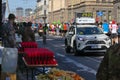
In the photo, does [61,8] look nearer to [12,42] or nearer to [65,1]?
[65,1]

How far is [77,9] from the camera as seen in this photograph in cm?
11262

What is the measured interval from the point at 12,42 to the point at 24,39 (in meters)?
3.74

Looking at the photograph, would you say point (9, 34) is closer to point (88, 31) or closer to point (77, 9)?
point (88, 31)

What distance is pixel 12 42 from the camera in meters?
13.0

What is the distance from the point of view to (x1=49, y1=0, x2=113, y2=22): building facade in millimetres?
99000

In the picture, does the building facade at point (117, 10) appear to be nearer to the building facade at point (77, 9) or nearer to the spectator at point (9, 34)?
the building facade at point (77, 9)

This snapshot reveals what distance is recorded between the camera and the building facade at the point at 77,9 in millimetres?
99000

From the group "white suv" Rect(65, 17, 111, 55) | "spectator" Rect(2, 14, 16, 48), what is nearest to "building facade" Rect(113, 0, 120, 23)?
"white suv" Rect(65, 17, 111, 55)

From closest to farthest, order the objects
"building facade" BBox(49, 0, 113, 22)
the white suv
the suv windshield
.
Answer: the white suv, the suv windshield, "building facade" BBox(49, 0, 113, 22)

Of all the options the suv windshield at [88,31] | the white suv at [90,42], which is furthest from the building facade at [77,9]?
the white suv at [90,42]

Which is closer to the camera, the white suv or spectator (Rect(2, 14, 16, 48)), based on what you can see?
spectator (Rect(2, 14, 16, 48))

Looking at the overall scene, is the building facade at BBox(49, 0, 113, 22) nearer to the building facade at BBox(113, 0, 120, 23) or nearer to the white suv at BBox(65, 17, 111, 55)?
the building facade at BBox(113, 0, 120, 23)

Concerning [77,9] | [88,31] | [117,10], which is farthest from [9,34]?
[77,9]

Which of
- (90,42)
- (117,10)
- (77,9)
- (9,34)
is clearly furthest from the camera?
(77,9)
